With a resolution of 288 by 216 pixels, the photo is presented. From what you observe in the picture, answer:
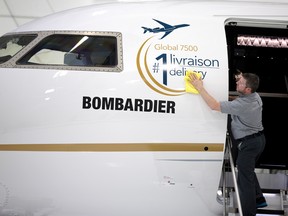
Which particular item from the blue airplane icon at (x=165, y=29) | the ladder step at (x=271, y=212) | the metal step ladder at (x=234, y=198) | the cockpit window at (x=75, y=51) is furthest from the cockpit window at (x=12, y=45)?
the ladder step at (x=271, y=212)

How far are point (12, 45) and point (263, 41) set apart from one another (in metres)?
4.61

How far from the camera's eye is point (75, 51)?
5.32m

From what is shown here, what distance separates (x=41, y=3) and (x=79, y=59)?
24.5ft

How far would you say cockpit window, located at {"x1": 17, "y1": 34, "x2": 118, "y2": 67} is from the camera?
17.2 feet

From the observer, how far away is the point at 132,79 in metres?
5.10

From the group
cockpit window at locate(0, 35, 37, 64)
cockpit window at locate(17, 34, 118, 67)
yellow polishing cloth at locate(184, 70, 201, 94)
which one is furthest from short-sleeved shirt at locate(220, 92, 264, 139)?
cockpit window at locate(0, 35, 37, 64)

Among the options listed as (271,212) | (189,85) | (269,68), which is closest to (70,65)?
(189,85)

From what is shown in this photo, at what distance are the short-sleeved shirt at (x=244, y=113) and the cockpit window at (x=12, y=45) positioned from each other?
104 inches

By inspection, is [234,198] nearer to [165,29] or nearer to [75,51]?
[165,29]

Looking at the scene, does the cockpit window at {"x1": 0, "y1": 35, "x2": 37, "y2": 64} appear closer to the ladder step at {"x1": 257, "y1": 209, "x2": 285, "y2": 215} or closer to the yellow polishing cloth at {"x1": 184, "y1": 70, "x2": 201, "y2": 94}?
the yellow polishing cloth at {"x1": 184, "y1": 70, "x2": 201, "y2": 94}

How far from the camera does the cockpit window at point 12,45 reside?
5.34 meters

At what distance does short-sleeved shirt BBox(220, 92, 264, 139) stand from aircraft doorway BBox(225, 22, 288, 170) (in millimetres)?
1930

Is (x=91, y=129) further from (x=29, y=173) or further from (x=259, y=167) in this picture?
(x=259, y=167)

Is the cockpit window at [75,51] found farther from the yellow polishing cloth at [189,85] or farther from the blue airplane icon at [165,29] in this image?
the yellow polishing cloth at [189,85]
